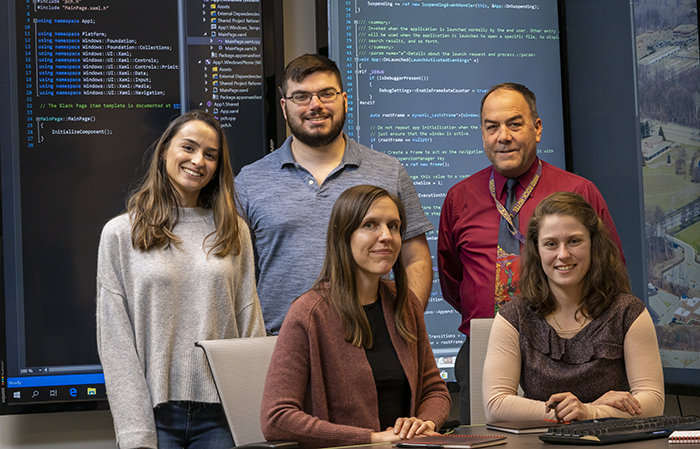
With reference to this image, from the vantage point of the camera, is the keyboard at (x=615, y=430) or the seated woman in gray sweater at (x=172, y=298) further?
the seated woman in gray sweater at (x=172, y=298)

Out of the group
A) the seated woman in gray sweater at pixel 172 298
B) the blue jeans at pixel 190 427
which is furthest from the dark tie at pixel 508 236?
the blue jeans at pixel 190 427

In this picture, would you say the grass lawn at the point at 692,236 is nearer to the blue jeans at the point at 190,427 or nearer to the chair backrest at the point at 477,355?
the chair backrest at the point at 477,355

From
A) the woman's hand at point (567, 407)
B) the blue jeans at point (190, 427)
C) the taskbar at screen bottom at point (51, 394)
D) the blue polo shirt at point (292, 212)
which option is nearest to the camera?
the woman's hand at point (567, 407)

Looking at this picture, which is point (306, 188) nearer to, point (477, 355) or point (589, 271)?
point (477, 355)

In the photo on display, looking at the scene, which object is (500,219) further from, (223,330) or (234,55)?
(234,55)

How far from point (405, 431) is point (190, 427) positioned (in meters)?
0.71

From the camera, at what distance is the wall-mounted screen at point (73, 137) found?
2.86 meters

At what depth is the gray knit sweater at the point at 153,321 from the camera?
6.23ft

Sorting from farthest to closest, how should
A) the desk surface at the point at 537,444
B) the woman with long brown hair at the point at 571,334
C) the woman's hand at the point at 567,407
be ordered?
the woman with long brown hair at the point at 571,334
the woman's hand at the point at 567,407
the desk surface at the point at 537,444

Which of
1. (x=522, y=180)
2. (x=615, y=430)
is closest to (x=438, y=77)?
(x=522, y=180)

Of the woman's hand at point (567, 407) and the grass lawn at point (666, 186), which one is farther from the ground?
the grass lawn at point (666, 186)

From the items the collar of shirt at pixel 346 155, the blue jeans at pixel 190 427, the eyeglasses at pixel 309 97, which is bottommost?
the blue jeans at pixel 190 427

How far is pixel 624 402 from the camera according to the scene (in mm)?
1797

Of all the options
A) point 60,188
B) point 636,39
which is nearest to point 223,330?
point 60,188
